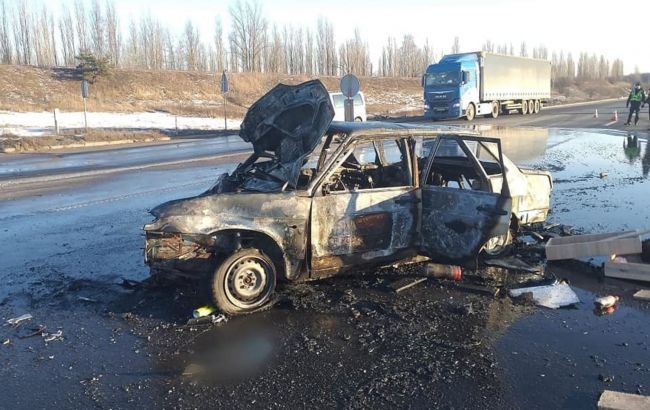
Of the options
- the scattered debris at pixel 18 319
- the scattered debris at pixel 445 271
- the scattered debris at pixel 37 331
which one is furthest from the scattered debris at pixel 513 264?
the scattered debris at pixel 18 319

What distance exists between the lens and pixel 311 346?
417cm

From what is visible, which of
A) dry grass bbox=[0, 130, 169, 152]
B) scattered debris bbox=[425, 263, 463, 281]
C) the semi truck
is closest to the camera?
scattered debris bbox=[425, 263, 463, 281]

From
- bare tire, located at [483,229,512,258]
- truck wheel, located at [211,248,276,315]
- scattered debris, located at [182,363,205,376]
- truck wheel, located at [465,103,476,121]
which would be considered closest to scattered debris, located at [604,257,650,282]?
bare tire, located at [483,229,512,258]

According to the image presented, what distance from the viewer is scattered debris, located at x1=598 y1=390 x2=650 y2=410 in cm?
308

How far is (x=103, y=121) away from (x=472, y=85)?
23.3m

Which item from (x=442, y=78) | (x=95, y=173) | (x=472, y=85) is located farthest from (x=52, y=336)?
(x=472, y=85)

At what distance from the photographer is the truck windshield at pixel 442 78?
30.3m

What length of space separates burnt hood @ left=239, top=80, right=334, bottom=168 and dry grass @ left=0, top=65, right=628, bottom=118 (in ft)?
122

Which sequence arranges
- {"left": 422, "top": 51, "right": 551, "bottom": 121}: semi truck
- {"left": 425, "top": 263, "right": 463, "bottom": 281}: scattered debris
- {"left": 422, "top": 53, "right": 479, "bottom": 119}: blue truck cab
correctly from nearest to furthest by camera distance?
1. {"left": 425, "top": 263, "right": 463, "bottom": 281}: scattered debris
2. {"left": 422, "top": 53, "right": 479, "bottom": 119}: blue truck cab
3. {"left": 422, "top": 51, "right": 551, "bottom": 121}: semi truck

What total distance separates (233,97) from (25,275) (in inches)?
1956

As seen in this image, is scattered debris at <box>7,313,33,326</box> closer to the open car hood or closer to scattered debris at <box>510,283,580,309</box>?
the open car hood

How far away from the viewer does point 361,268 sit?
211 inches

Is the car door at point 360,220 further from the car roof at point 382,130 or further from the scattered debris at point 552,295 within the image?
the scattered debris at point 552,295

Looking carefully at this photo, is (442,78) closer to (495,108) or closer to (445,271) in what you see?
(495,108)
